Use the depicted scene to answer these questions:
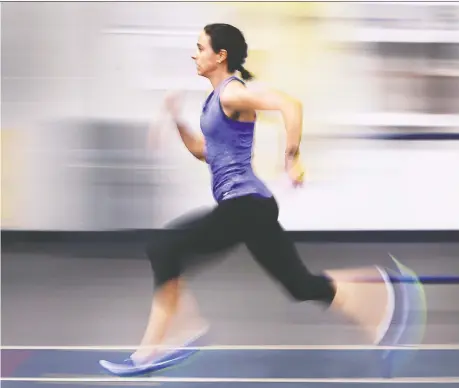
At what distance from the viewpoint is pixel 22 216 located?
869 centimetres

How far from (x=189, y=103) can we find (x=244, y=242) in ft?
14.7

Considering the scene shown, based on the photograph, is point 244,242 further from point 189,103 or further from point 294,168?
point 189,103

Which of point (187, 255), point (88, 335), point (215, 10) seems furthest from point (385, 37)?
point (187, 255)

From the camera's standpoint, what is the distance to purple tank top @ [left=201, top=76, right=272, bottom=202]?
4.22 m

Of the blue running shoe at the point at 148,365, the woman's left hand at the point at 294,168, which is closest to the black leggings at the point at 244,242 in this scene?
the woman's left hand at the point at 294,168

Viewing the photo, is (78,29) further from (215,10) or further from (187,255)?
(187,255)

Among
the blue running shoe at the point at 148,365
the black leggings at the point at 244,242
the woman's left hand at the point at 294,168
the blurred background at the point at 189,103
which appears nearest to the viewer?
the woman's left hand at the point at 294,168

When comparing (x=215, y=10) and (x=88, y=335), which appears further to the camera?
(x=215, y=10)

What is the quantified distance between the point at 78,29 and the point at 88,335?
3.57 metres

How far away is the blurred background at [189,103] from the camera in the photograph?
8445mm

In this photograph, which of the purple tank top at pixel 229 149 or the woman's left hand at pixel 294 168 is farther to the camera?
the purple tank top at pixel 229 149

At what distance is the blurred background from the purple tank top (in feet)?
13.7

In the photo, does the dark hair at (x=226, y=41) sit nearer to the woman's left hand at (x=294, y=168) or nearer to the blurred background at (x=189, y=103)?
the woman's left hand at (x=294, y=168)

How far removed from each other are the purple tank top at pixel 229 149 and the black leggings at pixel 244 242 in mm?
49
